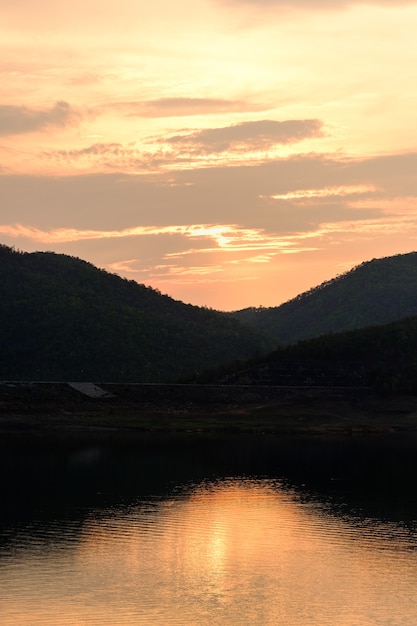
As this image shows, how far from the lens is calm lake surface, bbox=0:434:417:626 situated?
60031 millimetres

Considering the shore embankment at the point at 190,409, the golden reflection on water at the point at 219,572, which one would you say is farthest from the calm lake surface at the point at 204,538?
the shore embankment at the point at 190,409

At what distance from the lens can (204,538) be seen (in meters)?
81.7

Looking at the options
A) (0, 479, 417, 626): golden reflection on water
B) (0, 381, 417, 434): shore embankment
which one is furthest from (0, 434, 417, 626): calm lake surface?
(0, 381, 417, 434): shore embankment

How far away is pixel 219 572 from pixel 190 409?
118623 mm

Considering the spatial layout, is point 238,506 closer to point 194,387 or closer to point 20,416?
point 20,416

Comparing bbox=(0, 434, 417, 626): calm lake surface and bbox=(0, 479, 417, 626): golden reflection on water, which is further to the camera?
bbox=(0, 434, 417, 626): calm lake surface

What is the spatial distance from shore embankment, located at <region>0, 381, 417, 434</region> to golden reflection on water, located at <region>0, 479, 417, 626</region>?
81061mm

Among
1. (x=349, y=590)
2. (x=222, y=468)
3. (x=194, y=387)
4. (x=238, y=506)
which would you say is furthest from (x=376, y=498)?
(x=194, y=387)

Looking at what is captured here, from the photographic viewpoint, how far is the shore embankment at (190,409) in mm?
175125

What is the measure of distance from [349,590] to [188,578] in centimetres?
978

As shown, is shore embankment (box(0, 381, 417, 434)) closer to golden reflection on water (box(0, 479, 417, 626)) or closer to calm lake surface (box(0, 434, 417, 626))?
calm lake surface (box(0, 434, 417, 626))

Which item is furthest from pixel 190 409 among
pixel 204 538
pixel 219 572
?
pixel 219 572

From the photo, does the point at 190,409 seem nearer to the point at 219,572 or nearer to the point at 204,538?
the point at 204,538

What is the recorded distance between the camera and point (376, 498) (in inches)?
4154
